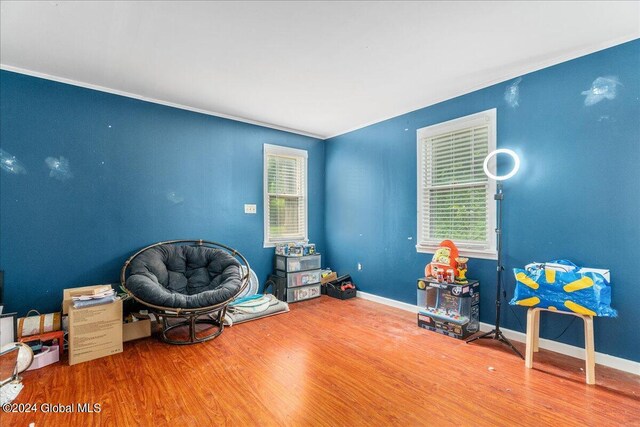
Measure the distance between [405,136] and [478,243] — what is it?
5.25 ft

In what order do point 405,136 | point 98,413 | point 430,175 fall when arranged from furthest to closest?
point 405,136 < point 430,175 < point 98,413

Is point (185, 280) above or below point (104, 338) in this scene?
above

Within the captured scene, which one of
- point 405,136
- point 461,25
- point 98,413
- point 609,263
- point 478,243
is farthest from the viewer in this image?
point 405,136

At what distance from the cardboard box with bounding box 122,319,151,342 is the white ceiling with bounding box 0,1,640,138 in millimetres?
2401

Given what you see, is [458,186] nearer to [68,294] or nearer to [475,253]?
[475,253]

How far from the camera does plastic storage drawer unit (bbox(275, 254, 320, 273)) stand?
423 centimetres

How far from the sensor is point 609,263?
7.78ft

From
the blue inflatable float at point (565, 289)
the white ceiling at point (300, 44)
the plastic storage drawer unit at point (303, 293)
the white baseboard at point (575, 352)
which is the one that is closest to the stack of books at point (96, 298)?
the white ceiling at point (300, 44)

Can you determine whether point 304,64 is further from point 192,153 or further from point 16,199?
point 16,199

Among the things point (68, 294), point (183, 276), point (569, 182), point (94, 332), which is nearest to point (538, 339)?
point (569, 182)

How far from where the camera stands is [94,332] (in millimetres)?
2521

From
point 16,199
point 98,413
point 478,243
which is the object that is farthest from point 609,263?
point 16,199

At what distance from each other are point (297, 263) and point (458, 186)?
7.66ft

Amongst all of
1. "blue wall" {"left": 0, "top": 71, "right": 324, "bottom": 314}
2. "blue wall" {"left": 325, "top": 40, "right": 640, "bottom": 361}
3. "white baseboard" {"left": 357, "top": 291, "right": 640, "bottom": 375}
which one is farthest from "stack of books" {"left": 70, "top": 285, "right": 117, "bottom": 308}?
"white baseboard" {"left": 357, "top": 291, "right": 640, "bottom": 375}
